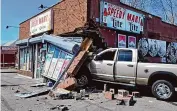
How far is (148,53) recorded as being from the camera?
804 inches

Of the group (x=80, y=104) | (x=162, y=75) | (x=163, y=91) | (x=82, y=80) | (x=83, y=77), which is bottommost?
(x=80, y=104)

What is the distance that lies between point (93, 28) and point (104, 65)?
3.58 metres

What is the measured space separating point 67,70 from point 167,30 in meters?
13.4

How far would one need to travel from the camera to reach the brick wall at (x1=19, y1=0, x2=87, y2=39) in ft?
49.9

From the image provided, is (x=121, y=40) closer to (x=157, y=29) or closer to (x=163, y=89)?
(x=157, y=29)

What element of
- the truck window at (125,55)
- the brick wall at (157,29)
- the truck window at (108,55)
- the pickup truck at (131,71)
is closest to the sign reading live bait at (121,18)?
the brick wall at (157,29)

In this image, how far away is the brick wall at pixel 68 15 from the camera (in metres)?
15.2

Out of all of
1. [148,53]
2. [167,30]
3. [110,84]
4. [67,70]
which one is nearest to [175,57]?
[167,30]

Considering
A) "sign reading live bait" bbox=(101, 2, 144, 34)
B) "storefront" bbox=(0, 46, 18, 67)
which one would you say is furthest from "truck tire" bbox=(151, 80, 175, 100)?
"storefront" bbox=(0, 46, 18, 67)

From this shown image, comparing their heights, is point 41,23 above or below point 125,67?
above

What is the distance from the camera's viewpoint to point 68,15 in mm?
16656

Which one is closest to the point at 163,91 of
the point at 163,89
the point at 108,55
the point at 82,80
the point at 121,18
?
the point at 163,89

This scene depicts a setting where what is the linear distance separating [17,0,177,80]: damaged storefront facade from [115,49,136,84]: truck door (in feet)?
9.06

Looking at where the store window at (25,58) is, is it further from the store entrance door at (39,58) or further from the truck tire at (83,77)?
the truck tire at (83,77)
